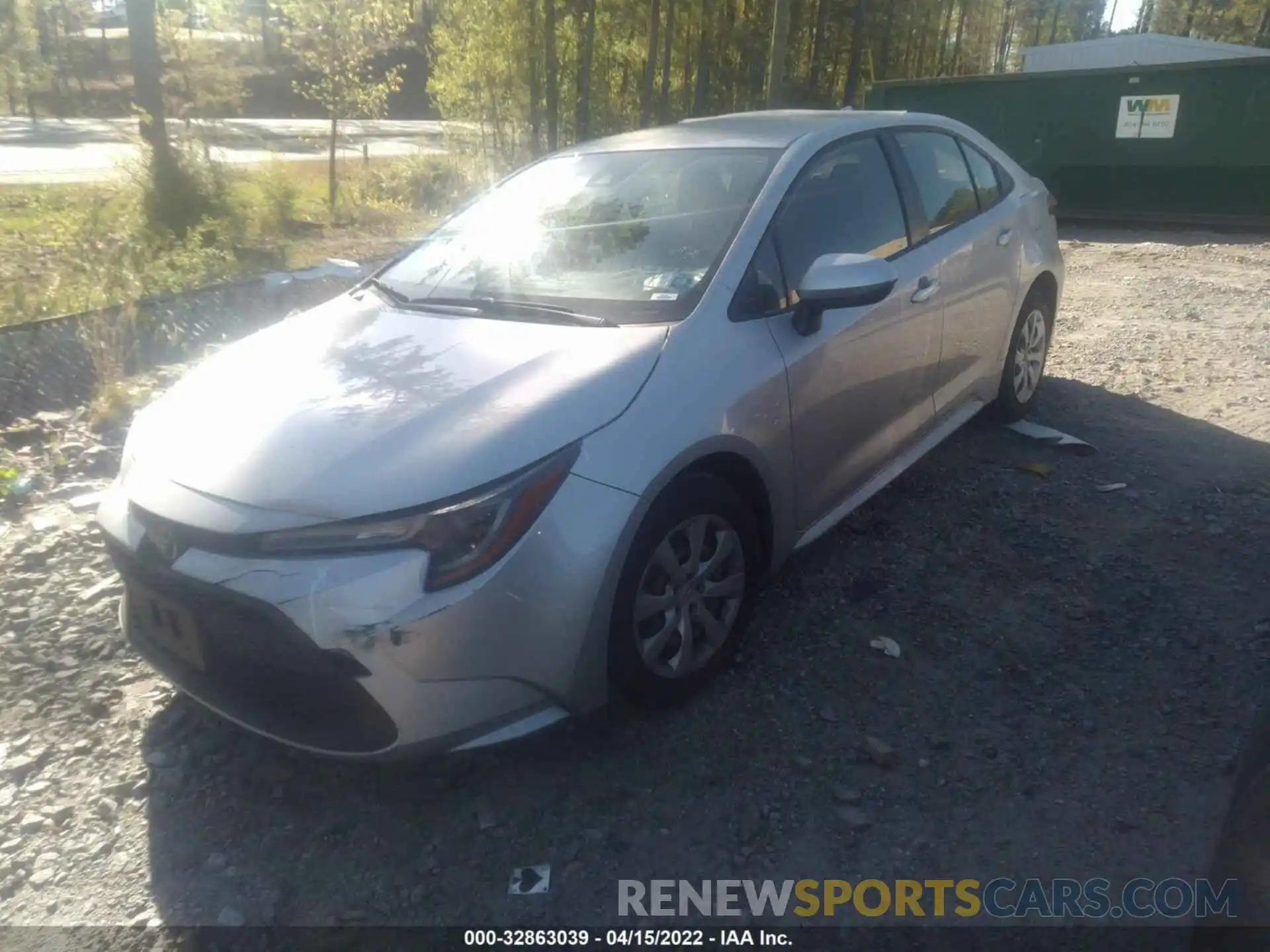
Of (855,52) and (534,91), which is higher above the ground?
(855,52)

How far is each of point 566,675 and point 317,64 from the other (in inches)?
625

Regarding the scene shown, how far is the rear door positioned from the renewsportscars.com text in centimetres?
224

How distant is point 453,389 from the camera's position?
275cm

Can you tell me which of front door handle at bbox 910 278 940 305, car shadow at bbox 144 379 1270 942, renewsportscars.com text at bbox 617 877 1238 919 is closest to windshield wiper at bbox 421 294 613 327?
car shadow at bbox 144 379 1270 942

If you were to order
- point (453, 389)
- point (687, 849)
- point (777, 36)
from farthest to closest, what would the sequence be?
point (777, 36) → point (453, 389) → point (687, 849)

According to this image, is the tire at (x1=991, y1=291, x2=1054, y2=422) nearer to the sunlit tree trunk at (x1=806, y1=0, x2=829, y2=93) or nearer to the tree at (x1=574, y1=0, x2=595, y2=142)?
the tree at (x1=574, y1=0, x2=595, y2=142)

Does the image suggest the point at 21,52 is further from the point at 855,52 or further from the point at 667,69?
the point at 855,52

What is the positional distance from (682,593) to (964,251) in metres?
2.32

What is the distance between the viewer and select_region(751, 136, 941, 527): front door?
131 inches

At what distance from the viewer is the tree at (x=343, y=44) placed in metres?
15.2

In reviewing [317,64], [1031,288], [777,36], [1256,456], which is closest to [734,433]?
[1031,288]

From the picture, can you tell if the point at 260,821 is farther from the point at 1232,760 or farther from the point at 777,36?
the point at 777,36

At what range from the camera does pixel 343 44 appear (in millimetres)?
15695

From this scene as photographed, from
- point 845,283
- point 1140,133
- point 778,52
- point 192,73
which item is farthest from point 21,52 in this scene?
point 845,283
